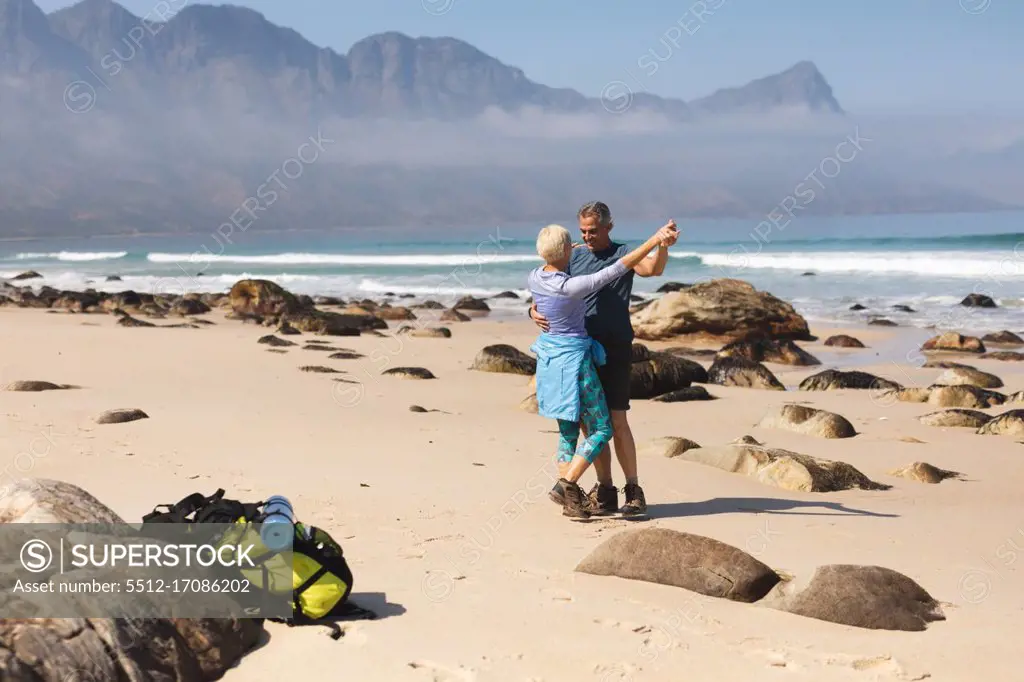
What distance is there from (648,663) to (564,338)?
2.59 metres

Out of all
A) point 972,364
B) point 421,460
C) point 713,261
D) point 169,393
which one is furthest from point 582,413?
point 713,261

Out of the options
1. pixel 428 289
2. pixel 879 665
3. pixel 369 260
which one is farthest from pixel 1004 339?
pixel 369 260

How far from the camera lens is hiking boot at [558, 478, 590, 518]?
6547 millimetres

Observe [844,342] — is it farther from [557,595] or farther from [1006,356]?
[557,595]

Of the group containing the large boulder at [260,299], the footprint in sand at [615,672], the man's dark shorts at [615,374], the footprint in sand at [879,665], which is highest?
the man's dark shorts at [615,374]

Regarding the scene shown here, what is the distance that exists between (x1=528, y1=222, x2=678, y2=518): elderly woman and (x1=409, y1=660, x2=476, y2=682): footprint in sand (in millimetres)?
2495

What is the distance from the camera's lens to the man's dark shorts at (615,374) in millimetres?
6609

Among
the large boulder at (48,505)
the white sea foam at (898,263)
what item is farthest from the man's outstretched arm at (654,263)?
the white sea foam at (898,263)

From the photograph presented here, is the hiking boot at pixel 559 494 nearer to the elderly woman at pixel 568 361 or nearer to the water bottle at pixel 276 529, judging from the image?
the elderly woman at pixel 568 361

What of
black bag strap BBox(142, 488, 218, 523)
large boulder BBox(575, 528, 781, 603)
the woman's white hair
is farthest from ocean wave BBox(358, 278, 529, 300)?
black bag strap BBox(142, 488, 218, 523)

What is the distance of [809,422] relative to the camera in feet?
34.0

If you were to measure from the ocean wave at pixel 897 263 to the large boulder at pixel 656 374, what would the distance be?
25200 mm

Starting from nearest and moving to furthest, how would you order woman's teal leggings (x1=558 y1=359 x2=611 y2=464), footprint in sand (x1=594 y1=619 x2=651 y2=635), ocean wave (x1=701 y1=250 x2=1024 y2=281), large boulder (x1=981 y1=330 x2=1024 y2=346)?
footprint in sand (x1=594 y1=619 x2=651 y2=635) < woman's teal leggings (x1=558 y1=359 x2=611 y2=464) < large boulder (x1=981 y1=330 x2=1024 y2=346) < ocean wave (x1=701 y1=250 x2=1024 y2=281)

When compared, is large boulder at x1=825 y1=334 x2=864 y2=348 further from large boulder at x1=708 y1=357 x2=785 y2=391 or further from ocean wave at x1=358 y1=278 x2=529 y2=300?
ocean wave at x1=358 y1=278 x2=529 y2=300
